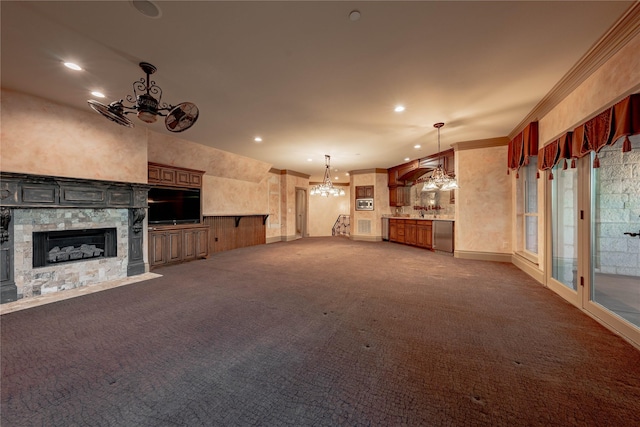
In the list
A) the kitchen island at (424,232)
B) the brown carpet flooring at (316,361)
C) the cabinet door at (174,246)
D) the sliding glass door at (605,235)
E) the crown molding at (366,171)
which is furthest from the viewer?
the crown molding at (366,171)

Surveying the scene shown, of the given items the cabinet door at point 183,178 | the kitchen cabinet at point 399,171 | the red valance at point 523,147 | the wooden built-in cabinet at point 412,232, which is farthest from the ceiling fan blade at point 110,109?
the kitchen cabinet at point 399,171

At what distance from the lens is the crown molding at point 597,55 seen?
2082mm

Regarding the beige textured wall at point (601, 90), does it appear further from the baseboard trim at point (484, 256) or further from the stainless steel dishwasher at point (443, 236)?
the stainless steel dishwasher at point (443, 236)

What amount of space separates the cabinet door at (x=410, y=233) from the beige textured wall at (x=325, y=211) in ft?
14.6

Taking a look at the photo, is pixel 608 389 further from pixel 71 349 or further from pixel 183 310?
pixel 71 349

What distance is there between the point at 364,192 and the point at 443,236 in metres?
3.88

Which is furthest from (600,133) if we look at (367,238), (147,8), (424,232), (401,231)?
(367,238)

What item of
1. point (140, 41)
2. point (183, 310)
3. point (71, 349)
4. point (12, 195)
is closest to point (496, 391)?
point (183, 310)

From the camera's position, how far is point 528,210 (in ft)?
16.6

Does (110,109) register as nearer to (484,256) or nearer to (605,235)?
(605,235)

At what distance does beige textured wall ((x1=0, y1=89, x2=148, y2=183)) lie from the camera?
3377 mm

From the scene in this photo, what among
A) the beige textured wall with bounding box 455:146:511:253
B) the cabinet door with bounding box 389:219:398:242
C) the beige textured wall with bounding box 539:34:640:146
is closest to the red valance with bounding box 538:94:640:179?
the beige textured wall with bounding box 539:34:640:146

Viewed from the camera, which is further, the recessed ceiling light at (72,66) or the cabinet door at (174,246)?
the cabinet door at (174,246)

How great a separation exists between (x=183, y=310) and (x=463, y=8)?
14.1ft
